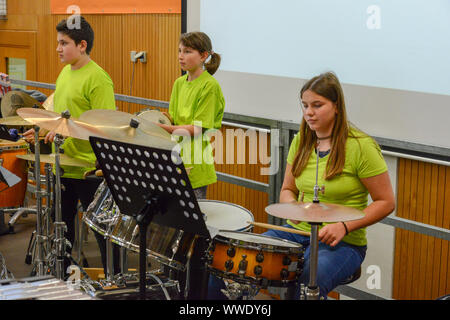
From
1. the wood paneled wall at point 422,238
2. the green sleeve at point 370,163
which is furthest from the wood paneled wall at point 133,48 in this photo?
the green sleeve at point 370,163

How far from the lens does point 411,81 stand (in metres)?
3.03

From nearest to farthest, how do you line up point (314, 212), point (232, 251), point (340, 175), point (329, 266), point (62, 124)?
point (314, 212)
point (232, 251)
point (329, 266)
point (340, 175)
point (62, 124)

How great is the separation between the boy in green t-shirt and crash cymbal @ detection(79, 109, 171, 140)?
54 centimetres

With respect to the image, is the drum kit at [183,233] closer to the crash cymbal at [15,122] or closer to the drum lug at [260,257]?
the drum lug at [260,257]

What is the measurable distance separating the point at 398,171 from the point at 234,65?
135 cm

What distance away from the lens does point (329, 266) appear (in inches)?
96.2

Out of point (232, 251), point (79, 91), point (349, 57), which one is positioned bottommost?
point (232, 251)

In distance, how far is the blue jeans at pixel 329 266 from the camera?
2422 millimetres

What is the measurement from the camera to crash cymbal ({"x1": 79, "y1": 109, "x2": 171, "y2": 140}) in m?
2.87

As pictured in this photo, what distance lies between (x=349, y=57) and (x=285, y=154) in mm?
734

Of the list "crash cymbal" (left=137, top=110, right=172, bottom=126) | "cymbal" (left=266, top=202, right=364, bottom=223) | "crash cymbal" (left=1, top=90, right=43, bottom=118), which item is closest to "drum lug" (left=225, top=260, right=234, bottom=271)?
"cymbal" (left=266, top=202, right=364, bottom=223)

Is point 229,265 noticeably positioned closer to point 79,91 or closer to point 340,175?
point 340,175

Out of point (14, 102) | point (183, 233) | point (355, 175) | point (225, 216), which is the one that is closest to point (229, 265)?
point (183, 233)

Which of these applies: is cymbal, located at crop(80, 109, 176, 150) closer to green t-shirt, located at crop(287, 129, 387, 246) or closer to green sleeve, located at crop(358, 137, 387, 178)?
green t-shirt, located at crop(287, 129, 387, 246)
